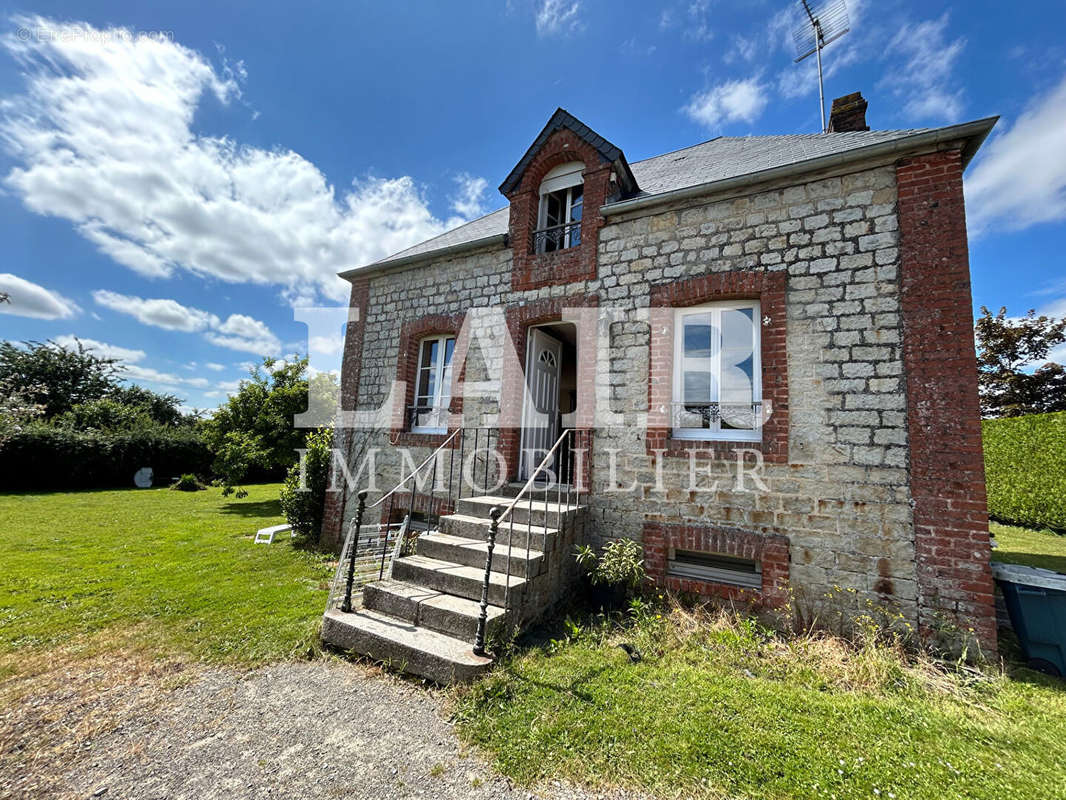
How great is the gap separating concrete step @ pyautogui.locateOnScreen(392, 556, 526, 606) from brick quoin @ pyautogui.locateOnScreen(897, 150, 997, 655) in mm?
3624

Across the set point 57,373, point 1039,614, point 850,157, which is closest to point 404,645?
point 1039,614

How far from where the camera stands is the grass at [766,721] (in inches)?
91.2

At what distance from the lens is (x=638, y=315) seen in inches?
205

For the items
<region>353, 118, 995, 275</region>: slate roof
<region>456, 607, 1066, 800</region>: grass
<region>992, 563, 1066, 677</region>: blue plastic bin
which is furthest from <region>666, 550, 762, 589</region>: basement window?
<region>353, 118, 995, 275</region>: slate roof

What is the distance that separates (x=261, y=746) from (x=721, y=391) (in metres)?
4.90

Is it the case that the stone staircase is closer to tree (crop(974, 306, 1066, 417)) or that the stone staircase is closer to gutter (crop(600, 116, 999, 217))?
gutter (crop(600, 116, 999, 217))

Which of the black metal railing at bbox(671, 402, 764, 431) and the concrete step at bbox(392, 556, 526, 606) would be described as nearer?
the concrete step at bbox(392, 556, 526, 606)

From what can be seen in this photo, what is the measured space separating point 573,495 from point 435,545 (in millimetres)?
1792

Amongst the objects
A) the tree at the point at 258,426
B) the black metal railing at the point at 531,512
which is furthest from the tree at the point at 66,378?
the black metal railing at the point at 531,512

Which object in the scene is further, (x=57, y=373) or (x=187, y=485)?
(x=57, y=373)

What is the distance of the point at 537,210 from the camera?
6.39 metres

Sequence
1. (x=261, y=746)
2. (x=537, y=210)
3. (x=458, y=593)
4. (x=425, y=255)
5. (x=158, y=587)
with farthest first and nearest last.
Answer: (x=425, y=255)
(x=537, y=210)
(x=158, y=587)
(x=458, y=593)
(x=261, y=746)

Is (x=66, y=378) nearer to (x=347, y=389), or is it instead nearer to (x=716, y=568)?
(x=347, y=389)

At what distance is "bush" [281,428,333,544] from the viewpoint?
7500 mm
